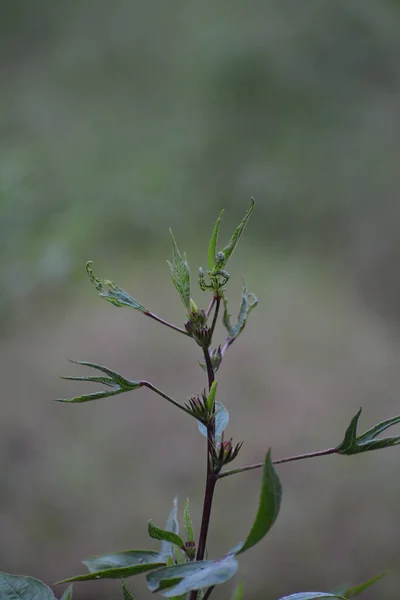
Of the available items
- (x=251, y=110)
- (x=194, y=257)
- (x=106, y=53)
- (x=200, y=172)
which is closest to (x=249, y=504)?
(x=194, y=257)

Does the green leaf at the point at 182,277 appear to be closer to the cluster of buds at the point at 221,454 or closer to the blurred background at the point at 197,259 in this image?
the cluster of buds at the point at 221,454

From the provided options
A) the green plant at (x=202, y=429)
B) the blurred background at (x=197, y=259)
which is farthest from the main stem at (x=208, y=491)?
the blurred background at (x=197, y=259)

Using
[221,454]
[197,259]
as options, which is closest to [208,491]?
[221,454]

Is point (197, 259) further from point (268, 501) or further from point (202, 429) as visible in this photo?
point (268, 501)

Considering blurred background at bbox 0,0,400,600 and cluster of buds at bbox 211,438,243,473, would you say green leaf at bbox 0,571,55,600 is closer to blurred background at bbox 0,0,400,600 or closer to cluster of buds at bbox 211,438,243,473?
cluster of buds at bbox 211,438,243,473

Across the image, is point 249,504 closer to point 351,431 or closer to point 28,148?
point 351,431

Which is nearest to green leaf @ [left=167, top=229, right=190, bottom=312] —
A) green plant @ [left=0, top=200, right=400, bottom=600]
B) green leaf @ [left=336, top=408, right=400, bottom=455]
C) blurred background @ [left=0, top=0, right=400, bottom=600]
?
green plant @ [left=0, top=200, right=400, bottom=600]
